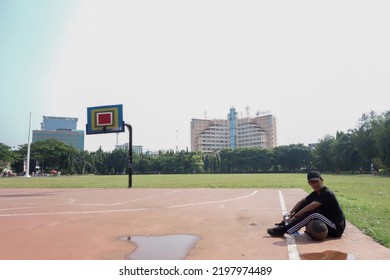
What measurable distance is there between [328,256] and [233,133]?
183 m

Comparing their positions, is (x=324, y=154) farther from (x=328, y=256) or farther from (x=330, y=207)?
(x=328, y=256)

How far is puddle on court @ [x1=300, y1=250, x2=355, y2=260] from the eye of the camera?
488cm

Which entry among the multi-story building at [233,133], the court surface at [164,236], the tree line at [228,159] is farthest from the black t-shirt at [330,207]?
the multi-story building at [233,133]

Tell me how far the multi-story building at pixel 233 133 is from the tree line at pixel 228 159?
68698 millimetres

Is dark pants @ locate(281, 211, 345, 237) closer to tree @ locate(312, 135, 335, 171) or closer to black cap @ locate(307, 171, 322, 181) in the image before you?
black cap @ locate(307, 171, 322, 181)

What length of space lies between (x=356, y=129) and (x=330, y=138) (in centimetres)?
1733

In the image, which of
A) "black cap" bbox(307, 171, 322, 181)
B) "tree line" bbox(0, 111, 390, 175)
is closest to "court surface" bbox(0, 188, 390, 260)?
"black cap" bbox(307, 171, 322, 181)

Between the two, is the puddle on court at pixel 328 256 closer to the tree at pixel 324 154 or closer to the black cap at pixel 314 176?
the black cap at pixel 314 176

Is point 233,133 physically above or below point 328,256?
above

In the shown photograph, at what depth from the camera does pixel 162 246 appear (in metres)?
5.78

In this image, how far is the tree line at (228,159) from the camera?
2936 inches

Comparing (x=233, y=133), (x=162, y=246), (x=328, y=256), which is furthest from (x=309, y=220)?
(x=233, y=133)
